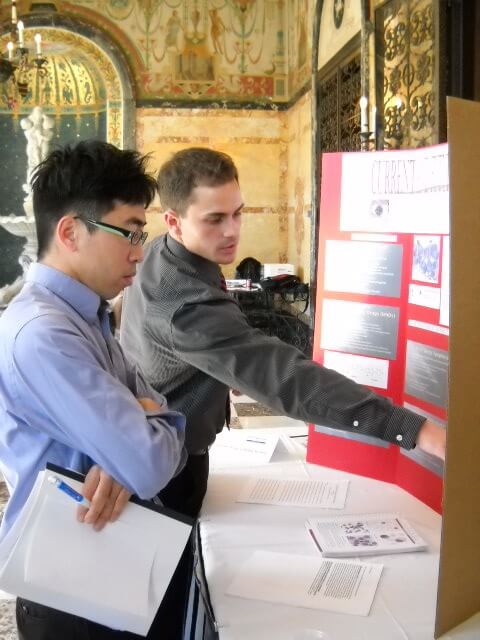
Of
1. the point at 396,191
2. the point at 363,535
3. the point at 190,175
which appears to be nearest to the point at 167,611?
the point at 363,535

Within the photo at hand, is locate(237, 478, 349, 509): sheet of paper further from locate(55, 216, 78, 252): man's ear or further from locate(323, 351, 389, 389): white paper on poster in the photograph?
locate(55, 216, 78, 252): man's ear

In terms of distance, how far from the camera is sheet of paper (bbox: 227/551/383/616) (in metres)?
1.34

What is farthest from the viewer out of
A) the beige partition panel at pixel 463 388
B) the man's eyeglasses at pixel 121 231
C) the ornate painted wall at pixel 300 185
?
the ornate painted wall at pixel 300 185

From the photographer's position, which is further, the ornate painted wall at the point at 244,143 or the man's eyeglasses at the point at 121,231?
the ornate painted wall at the point at 244,143

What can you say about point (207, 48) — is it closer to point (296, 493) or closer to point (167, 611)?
point (296, 493)

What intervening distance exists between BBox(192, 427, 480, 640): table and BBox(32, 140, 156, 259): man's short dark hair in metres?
0.76

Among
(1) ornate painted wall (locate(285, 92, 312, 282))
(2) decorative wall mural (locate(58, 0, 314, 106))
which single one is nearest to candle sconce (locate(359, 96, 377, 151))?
(1) ornate painted wall (locate(285, 92, 312, 282))

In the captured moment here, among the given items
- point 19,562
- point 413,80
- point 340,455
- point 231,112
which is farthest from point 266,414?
point 231,112

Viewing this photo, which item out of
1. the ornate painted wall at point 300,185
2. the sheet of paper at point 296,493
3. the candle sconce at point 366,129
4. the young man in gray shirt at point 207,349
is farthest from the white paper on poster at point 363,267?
the ornate painted wall at point 300,185

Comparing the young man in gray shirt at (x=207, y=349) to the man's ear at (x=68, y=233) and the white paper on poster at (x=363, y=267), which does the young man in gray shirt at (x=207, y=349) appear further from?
the man's ear at (x=68, y=233)

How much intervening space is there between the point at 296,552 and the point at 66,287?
30.2 inches

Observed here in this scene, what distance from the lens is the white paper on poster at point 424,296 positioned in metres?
1.84

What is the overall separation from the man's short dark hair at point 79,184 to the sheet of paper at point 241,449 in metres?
1.03

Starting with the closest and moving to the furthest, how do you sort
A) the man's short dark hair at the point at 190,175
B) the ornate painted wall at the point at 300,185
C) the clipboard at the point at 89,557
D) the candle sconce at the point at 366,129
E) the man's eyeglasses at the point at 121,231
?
the clipboard at the point at 89,557 → the man's eyeglasses at the point at 121,231 → the man's short dark hair at the point at 190,175 → the candle sconce at the point at 366,129 → the ornate painted wall at the point at 300,185
